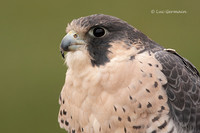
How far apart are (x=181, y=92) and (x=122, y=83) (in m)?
0.44

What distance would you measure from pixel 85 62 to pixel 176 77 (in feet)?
2.13

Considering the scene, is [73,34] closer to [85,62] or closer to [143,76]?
[85,62]

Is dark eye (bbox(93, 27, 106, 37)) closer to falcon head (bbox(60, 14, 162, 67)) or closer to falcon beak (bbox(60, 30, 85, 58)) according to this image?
falcon head (bbox(60, 14, 162, 67))

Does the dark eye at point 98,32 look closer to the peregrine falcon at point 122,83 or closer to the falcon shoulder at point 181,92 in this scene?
the peregrine falcon at point 122,83

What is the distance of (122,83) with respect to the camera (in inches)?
114

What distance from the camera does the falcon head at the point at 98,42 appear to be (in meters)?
2.92

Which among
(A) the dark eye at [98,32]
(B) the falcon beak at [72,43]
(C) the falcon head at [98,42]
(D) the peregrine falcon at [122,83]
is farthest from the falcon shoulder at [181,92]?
(B) the falcon beak at [72,43]

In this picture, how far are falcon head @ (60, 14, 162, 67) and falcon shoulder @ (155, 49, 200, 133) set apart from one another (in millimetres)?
218

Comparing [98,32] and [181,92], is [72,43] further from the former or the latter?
[181,92]

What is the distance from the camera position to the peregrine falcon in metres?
2.88

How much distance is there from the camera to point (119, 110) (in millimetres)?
2893

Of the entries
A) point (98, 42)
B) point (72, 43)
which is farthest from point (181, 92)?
point (72, 43)

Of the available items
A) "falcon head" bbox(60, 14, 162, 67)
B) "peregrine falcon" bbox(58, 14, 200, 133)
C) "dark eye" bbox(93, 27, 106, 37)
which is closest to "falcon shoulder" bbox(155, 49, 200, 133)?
"peregrine falcon" bbox(58, 14, 200, 133)

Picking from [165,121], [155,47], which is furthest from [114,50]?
[165,121]
